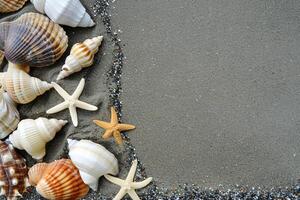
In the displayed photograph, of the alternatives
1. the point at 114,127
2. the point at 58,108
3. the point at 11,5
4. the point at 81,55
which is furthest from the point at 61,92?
the point at 11,5

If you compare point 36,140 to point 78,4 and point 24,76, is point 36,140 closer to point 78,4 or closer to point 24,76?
point 24,76

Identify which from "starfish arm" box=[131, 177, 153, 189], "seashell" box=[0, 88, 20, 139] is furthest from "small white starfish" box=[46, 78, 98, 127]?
"starfish arm" box=[131, 177, 153, 189]

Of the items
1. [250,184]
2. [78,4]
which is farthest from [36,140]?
[250,184]

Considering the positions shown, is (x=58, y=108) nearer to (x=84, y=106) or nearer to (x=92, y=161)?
(x=84, y=106)

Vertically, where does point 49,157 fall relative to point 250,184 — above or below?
below

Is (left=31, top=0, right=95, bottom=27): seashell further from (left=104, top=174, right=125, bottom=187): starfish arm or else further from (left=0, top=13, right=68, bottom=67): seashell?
(left=104, top=174, right=125, bottom=187): starfish arm

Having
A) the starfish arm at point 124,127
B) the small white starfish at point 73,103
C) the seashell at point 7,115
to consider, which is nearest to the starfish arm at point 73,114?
the small white starfish at point 73,103
